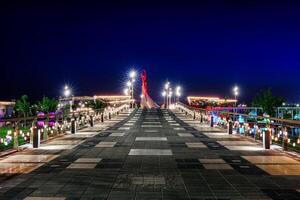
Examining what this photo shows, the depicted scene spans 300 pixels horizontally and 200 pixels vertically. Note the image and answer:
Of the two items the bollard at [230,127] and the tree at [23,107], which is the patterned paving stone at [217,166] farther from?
the tree at [23,107]

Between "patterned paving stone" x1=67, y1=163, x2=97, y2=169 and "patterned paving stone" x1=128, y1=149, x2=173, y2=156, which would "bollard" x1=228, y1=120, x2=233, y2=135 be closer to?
"patterned paving stone" x1=128, y1=149, x2=173, y2=156

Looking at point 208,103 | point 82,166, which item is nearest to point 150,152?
point 82,166

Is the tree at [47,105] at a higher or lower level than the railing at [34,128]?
higher

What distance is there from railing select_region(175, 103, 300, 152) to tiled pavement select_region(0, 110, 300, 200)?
3.25ft

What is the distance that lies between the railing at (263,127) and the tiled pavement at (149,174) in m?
0.99

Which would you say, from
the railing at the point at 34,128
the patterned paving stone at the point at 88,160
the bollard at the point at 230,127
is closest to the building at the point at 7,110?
the railing at the point at 34,128

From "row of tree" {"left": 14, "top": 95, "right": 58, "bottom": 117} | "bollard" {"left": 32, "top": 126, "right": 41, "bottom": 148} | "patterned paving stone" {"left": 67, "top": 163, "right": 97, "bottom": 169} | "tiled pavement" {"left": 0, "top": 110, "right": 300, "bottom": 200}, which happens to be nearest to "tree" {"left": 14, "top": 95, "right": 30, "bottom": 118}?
"row of tree" {"left": 14, "top": 95, "right": 58, "bottom": 117}

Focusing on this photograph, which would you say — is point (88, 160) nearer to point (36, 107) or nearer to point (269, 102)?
point (36, 107)

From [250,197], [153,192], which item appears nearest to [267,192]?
[250,197]

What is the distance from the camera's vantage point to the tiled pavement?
7.71 m

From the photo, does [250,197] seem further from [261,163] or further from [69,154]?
[69,154]

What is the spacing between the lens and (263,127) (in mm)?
19125

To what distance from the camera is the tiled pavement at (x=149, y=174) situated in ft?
25.3

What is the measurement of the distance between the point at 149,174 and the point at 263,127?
10.9 metres
